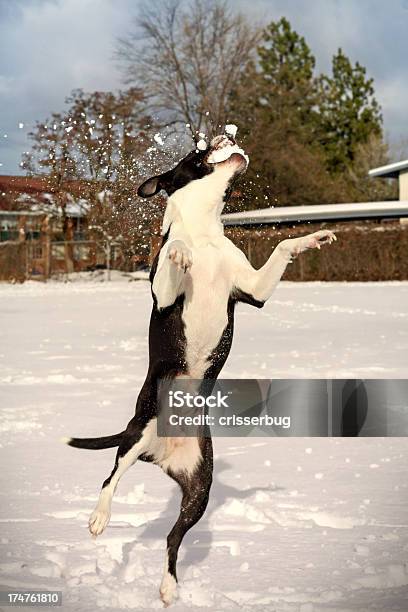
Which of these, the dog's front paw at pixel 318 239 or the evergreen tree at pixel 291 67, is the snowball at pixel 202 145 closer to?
the dog's front paw at pixel 318 239

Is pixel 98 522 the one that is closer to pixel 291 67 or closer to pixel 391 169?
pixel 391 169

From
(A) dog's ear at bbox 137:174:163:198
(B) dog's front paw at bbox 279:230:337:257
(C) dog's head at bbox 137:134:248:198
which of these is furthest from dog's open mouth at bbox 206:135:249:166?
(B) dog's front paw at bbox 279:230:337:257

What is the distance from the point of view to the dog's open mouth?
242cm

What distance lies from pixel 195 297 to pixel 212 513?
6.10 ft

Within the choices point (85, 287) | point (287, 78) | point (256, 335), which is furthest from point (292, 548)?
point (287, 78)

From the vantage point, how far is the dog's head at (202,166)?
242 cm

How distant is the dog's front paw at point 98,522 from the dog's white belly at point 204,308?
0.47 meters

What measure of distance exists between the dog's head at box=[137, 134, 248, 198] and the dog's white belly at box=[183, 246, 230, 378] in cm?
22

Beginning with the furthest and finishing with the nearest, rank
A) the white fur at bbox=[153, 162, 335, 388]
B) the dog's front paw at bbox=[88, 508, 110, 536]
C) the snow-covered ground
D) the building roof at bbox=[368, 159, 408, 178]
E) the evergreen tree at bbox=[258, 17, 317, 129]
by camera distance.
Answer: the evergreen tree at bbox=[258, 17, 317, 129], the building roof at bbox=[368, 159, 408, 178], the snow-covered ground, the white fur at bbox=[153, 162, 335, 388], the dog's front paw at bbox=[88, 508, 110, 536]

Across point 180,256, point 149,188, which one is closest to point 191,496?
point 180,256

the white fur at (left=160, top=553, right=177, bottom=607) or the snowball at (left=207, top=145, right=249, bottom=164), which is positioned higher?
the snowball at (left=207, top=145, right=249, bottom=164)

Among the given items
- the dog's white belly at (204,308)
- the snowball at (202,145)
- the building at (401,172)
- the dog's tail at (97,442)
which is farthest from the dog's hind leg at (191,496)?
the building at (401,172)

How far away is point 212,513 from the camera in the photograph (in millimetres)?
4043

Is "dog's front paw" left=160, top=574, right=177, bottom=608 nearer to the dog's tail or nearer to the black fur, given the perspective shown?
the black fur
